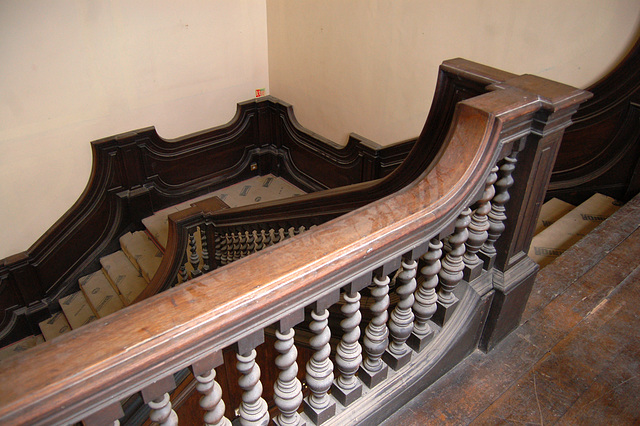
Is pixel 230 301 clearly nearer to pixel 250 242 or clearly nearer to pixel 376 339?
pixel 376 339

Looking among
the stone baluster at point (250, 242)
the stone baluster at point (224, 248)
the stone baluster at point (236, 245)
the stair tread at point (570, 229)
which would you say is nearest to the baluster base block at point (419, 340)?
the stair tread at point (570, 229)

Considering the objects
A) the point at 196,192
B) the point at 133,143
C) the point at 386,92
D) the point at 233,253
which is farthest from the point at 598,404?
the point at 196,192

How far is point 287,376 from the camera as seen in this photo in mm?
1151

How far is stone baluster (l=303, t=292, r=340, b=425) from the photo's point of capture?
3.69ft

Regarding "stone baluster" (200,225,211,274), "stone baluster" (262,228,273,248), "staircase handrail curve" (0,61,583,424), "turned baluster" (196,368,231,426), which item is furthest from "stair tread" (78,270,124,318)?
"staircase handrail curve" (0,61,583,424)

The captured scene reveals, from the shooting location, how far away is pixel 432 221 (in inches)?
47.6

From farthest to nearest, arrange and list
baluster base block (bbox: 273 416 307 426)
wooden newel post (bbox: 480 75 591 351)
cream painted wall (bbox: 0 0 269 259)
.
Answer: cream painted wall (bbox: 0 0 269 259) < wooden newel post (bbox: 480 75 591 351) < baluster base block (bbox: 273 416 307 426)

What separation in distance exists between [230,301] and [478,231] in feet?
3.12

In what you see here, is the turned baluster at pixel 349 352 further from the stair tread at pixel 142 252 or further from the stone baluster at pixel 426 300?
the stair tread at pixel 142 252

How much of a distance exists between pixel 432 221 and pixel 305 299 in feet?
1.23

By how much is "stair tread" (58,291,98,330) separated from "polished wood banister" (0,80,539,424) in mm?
4588

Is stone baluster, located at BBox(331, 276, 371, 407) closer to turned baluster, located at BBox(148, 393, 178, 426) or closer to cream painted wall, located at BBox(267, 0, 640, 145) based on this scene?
turned baluster, located at BBox(148, 393, 178, 426)

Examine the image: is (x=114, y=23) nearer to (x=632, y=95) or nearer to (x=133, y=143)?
(x=133, y=143)

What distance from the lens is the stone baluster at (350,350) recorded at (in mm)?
Result: 1188
